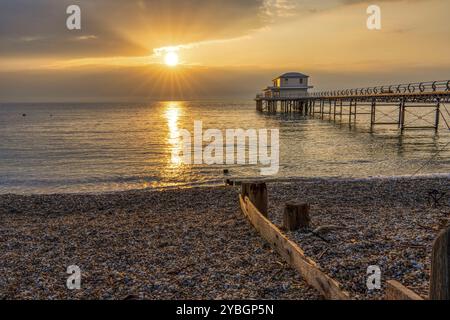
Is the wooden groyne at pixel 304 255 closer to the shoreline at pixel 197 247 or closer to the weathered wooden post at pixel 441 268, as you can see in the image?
the weathered wooden post at pixel 441 268

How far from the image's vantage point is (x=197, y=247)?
7.39m

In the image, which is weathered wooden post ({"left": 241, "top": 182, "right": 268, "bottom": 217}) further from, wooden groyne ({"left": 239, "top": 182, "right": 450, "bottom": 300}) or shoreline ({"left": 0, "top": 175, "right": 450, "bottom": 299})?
shoreline ({"left": 0, "top": 175, "right": 450, "bottom": 299})

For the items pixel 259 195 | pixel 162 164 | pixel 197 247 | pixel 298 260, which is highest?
pixel 259 195

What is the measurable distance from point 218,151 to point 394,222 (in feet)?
69.2

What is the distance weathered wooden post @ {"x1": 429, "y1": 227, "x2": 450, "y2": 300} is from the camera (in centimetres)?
278

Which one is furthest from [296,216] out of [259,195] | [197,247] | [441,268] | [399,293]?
[441,268]

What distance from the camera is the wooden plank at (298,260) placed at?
437cm

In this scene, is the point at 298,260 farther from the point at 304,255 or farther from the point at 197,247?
the point at 197,247

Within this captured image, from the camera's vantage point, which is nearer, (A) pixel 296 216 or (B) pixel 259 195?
(A) pixel 296 216

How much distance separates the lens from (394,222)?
332 inches

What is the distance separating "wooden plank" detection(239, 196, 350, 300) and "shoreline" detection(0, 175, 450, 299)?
0.47ft

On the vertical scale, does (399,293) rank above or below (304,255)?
above

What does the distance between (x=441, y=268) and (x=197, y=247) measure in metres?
5.14

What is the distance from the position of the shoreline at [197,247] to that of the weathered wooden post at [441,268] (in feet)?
6.01
